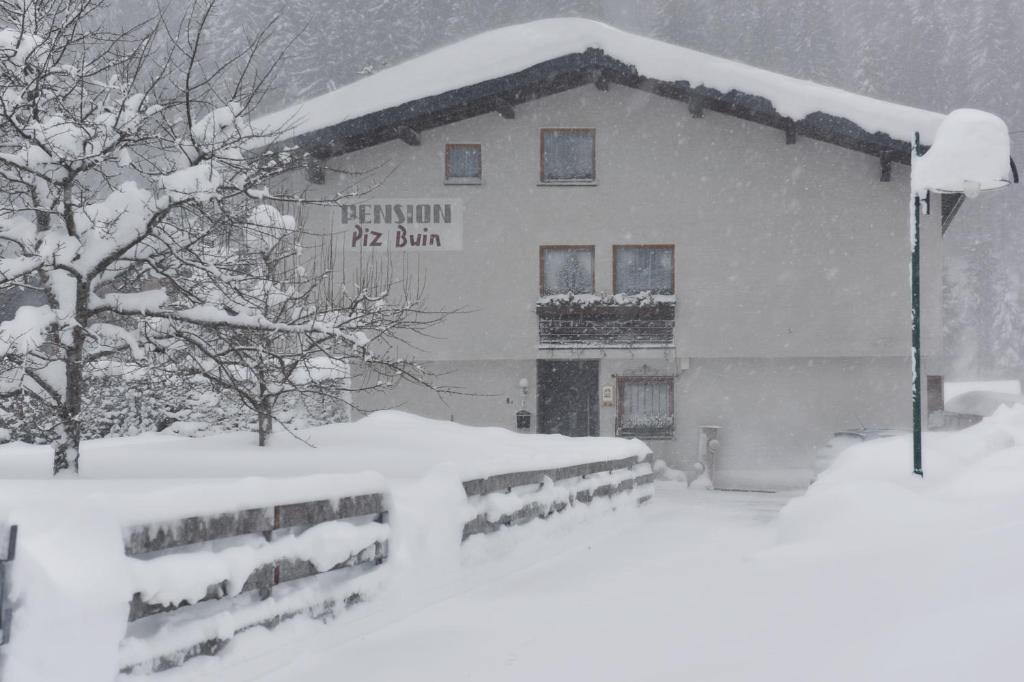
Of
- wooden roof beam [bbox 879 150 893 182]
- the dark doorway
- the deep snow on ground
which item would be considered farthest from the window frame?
the deep snow on ground

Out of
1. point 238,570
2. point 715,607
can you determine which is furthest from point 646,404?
point 238,570

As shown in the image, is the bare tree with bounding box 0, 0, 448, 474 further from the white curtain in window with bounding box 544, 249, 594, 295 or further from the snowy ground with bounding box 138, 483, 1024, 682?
the white curtain in window with bounding box 544, 249, 594, 295

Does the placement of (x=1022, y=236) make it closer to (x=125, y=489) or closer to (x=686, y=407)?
(x=686, y=407)

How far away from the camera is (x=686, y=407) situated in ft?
82.3

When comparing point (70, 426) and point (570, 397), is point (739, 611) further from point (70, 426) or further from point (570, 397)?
point (570, 397)

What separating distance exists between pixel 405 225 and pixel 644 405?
695 centimetres

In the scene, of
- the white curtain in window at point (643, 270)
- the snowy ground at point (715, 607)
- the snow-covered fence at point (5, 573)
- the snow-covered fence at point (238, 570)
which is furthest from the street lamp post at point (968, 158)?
the white curtain in window at point (643, 270)

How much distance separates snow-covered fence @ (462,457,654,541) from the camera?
8.88 meters

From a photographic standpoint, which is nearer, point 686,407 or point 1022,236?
point 686,407

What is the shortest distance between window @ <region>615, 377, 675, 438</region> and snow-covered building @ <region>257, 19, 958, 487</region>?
193 mm

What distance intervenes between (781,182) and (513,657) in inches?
804

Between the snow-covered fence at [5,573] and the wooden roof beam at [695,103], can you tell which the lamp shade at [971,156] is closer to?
the snow-covered fence at [5,573]

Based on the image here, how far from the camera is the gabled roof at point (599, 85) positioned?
2295cm

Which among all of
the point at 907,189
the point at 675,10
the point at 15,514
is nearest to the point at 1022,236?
the point at 675,10
